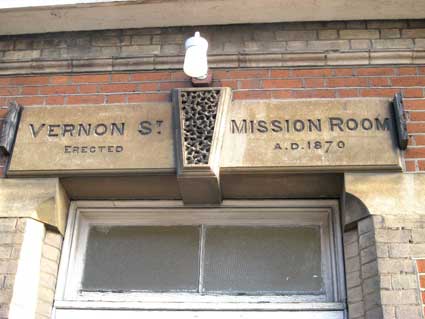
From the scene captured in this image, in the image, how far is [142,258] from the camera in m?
3.99

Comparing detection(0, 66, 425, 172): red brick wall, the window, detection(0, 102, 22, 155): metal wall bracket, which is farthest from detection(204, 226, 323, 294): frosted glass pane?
detection(0, 102, 22, 155): metal wall bracket

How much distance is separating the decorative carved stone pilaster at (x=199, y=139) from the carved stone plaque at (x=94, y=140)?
88 mm

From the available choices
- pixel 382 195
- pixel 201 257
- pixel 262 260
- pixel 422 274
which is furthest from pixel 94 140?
pixel 422 274

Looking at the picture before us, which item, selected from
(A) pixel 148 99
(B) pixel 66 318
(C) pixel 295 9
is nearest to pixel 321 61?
(C) pixel 295 9

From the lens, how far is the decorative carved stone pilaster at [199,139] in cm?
371

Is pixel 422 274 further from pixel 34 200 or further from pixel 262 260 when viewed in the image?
pixel 34 200

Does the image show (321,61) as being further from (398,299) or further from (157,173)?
(398,299)

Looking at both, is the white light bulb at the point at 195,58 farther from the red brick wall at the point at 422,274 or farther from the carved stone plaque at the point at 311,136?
the red brick wall at the point at 422,274

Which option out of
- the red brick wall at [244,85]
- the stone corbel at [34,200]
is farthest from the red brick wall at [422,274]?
the stone corbel at [34,200]

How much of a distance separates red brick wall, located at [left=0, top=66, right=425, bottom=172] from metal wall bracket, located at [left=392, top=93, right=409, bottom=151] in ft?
0.36

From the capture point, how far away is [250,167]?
375cm

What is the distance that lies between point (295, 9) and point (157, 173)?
4.53 feet

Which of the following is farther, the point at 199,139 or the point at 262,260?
the point at 262,260

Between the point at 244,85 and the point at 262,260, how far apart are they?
1084mm
